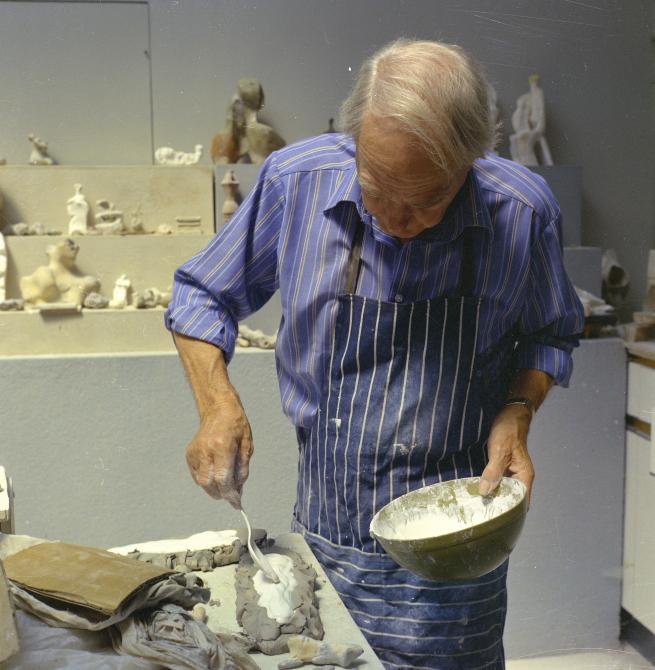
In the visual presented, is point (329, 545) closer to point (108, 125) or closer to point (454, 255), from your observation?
point (454, 255)

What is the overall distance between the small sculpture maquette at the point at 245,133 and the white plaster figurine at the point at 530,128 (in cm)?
71

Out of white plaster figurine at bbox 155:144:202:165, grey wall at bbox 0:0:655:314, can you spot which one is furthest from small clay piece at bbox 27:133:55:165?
white plaster figurine at bbox 155:144:202:165

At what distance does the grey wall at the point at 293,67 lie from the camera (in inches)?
94.8

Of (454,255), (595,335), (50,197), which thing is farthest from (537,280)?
(50,197)

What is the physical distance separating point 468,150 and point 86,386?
1.69m

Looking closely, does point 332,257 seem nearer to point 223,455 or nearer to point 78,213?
point 223,455

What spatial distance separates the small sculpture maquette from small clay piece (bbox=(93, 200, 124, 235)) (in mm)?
334

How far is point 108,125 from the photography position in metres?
2.46

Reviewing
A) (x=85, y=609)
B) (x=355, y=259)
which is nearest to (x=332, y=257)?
(x=355, y=259)

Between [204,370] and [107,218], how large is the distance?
1425mm

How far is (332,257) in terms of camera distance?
4.49 feet

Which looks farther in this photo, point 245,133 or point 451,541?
point 245,133

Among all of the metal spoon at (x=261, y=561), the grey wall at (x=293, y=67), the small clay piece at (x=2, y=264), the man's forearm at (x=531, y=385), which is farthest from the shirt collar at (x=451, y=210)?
the small clay piece at (x=2, y=264)

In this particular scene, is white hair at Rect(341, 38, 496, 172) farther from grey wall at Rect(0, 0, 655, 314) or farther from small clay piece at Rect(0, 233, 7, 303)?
small clay piece at Rect(0, 233, 7, 303)
